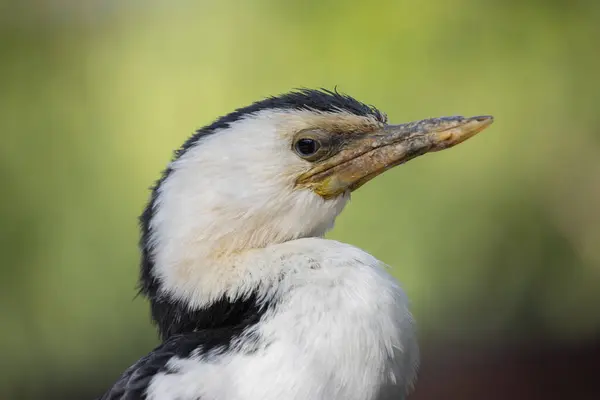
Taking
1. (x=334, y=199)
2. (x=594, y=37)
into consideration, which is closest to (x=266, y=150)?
(x=334, y=199)

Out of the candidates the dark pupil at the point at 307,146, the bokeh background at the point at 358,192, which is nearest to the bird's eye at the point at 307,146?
the dark pupil at the point at 307,146

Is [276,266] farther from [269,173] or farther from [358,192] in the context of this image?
[358,192]

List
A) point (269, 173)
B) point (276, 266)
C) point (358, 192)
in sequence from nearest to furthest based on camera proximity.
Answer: point (276, 266), point (269, 173), point (358, 192)

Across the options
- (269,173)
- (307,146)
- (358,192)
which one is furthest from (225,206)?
(358,192)

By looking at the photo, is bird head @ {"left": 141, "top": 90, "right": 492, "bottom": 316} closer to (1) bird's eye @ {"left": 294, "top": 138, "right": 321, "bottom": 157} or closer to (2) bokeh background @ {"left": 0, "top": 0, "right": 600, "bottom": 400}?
(1) bird's eye @ {"left": 294, "top": 138, "right": 321, "bottom": 157}

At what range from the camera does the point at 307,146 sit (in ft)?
5.43

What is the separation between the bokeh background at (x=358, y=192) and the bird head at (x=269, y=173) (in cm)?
226

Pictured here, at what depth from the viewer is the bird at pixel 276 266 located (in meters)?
1.36

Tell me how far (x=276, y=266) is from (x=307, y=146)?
0.30 meters

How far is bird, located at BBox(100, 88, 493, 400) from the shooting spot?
1361 mm

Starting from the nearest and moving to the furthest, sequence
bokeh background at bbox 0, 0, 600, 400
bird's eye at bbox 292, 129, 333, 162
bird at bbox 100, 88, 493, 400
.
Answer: bird at bbox 100, 88, 493, 400
bird's eye at bbox 292, 129, 333, 162
bokeh background at bbox 0, 0, 600, 400

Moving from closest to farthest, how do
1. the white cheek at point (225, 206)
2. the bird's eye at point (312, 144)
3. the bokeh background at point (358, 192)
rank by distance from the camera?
1. the white cheek at point (225, 206)
2. the bird's eye at point (312, 144)
3. the bokeh background at point (358, 192)

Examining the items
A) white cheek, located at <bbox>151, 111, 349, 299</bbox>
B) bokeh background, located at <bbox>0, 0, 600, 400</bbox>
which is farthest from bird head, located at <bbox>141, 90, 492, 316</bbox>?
bokeh background, located at <bbox>0, 0, 600, 400</bbox>

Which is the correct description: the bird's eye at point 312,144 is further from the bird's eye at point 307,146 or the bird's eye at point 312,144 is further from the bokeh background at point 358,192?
the bokeh background at point 358,192
